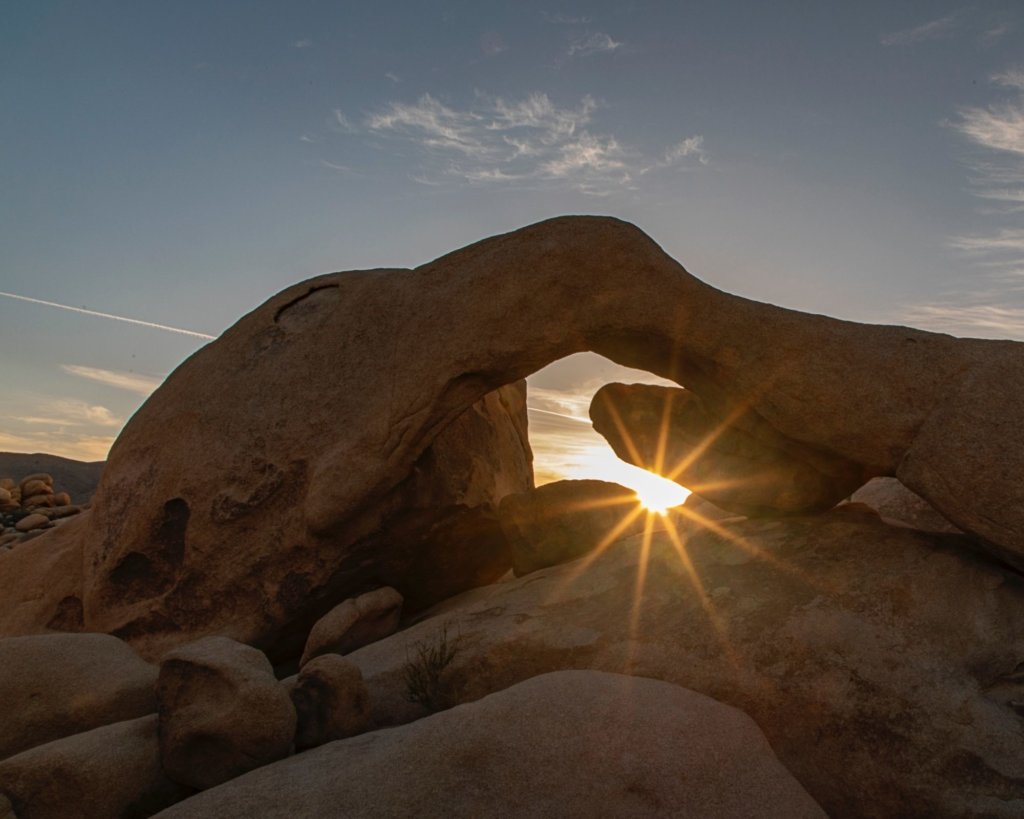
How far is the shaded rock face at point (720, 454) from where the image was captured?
24.2ft

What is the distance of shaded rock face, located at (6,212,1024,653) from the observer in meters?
6.57

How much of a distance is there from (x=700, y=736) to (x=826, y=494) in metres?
3.20

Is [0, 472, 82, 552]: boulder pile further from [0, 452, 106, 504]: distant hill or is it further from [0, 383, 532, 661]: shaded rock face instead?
[0, 383, 532, 661]: shaded rock face

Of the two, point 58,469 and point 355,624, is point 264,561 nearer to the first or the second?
point 355,624

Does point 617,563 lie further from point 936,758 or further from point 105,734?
point 105,734

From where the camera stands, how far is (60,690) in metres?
6.22

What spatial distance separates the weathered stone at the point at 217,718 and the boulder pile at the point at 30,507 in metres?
19.6

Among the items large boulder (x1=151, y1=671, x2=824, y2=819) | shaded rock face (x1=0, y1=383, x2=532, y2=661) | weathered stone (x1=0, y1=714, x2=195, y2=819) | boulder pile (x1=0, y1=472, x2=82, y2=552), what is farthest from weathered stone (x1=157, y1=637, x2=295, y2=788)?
boulder pile (x1=0, y1=472, x2=82, y2=552)

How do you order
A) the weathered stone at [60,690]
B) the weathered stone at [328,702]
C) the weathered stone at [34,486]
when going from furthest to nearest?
the weathered stone at [34,486]
the weathered stone at [60,690]
the weathered stone at [328,702]

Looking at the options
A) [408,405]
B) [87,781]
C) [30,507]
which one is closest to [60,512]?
[30,507]

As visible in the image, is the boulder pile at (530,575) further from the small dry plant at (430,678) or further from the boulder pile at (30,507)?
the boulder pile at (30,507)

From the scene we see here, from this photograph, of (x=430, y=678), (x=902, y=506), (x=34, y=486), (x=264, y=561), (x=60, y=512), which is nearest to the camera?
(x=430, y=678)

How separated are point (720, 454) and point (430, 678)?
3335mm

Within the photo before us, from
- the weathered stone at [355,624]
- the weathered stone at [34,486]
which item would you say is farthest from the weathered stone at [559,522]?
the weathered stone at [34,486]
